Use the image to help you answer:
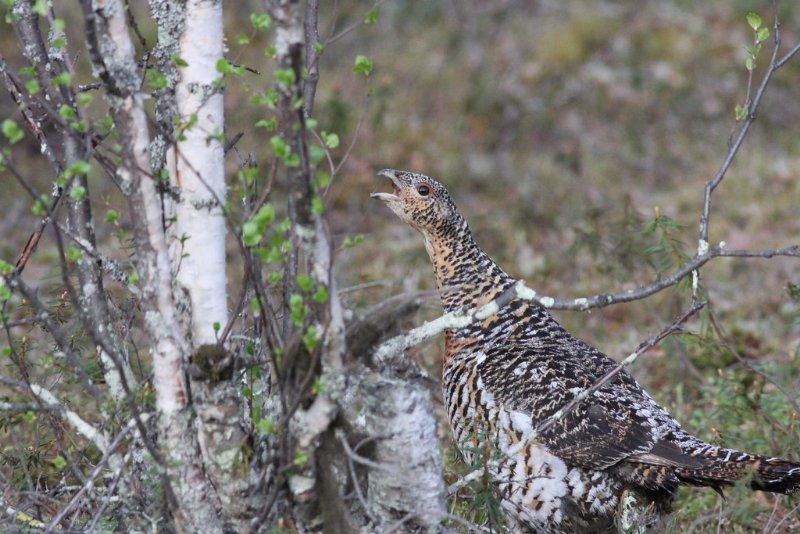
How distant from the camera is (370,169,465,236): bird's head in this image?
4926 mm

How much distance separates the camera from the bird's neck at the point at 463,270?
473 cm

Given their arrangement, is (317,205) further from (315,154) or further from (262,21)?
(262,21)

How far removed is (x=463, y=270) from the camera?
4.85m

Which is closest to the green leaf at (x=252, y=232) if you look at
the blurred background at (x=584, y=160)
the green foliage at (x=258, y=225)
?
the green foliage at (x=258, y=225)

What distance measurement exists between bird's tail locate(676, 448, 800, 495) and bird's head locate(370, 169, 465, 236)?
5.56 ft

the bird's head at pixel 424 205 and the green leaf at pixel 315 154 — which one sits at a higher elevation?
the bird's head at pixel 424 205

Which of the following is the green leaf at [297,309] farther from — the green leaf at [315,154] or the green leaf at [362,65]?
the green leaf at [362,65]

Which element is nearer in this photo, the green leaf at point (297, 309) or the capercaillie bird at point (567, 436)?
the green leaf at point (297, 309)

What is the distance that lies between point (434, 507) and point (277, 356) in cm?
77

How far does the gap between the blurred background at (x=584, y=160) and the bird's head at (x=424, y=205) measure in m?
0.82

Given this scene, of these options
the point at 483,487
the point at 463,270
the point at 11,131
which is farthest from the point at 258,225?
the point at 463,270

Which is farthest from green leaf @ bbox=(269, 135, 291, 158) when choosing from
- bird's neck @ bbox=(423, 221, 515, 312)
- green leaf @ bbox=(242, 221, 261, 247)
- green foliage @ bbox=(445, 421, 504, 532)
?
bird's neck @ bbox=(423, 221, 515, 312)

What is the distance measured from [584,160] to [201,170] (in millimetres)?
8106

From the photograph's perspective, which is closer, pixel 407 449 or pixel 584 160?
pixel 407 449
